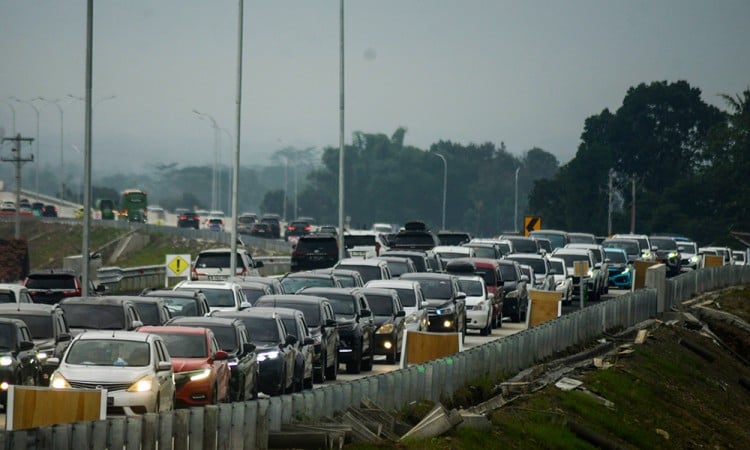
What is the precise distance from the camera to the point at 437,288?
43.0 m

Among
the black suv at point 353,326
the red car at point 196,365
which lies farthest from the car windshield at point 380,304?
the red car at point 196,365

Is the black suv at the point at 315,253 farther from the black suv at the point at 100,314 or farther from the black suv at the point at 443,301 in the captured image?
the black suv at the point at 100,314

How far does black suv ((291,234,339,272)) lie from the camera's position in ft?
195

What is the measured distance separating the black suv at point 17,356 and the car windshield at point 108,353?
2.01 meters

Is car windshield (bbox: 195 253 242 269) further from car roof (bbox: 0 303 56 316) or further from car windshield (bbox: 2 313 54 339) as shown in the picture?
car windshield (bbox: 2 313 54 339)

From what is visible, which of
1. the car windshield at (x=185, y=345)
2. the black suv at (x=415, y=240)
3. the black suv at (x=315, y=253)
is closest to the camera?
the car windshield at (x=185, y=345)

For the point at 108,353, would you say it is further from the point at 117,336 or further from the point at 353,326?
the point at 353,326

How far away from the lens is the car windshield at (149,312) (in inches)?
1240

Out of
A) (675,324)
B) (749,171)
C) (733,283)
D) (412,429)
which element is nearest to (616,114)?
(749,171)

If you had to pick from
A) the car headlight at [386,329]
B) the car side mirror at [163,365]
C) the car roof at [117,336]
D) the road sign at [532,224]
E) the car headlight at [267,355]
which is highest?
the road sign at [532,224]

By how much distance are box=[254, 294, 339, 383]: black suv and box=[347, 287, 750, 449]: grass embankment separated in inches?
132

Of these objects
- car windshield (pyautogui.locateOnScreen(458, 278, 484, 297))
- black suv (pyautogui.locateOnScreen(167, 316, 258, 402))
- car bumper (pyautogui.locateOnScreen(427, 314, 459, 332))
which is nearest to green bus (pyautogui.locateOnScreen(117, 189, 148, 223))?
car windshield (pyautogui.locateOnScreen(458, 278, 484, 297))

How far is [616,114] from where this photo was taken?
491 ft

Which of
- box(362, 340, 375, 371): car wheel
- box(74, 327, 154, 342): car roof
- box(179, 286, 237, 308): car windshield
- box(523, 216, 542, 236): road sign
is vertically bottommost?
box(362, 340, 375, 371): car wheel
